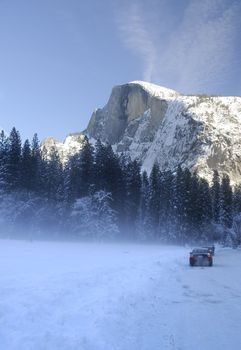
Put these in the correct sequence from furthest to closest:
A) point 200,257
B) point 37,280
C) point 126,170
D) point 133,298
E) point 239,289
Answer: point 126,170 → point 200,257 → point 239,289 → point 37,280 → point 133,298

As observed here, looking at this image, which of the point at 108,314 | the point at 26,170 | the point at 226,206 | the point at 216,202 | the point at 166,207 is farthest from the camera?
the point at 226,206

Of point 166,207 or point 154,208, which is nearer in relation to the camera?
point 154,208

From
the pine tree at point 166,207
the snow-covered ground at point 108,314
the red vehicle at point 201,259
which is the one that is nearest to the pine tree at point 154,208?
the pine tree at point 166,207

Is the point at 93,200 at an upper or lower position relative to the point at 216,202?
lower

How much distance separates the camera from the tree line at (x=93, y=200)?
198ft

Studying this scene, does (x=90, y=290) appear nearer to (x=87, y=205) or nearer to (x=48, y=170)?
(x=87, y=205)

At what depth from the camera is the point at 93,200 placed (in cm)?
6128

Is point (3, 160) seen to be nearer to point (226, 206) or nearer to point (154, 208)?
point (154, 208)

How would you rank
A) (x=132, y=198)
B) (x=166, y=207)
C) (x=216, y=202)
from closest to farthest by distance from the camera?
(x=132, y=198)
(x=166, y=207)
(x=216, y=202)

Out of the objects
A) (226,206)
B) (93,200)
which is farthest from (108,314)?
(226,206)

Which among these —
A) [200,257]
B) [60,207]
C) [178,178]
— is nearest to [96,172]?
[60,207]

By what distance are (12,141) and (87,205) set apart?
1620 cm

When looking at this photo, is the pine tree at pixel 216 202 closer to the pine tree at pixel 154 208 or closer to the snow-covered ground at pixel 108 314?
the pine tree at pixel 154 208

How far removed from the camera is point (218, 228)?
95.2 m
